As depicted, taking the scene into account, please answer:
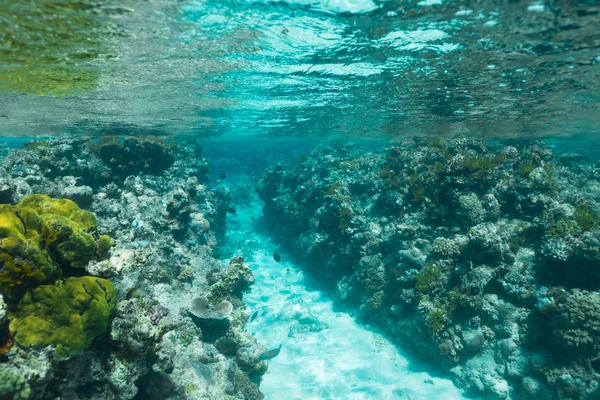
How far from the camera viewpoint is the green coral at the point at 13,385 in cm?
336

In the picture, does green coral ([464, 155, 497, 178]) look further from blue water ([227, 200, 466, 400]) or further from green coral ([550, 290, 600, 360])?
blue water ([227, 200, 466, 400])

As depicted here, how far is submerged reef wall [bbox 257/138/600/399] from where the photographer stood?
8469 mm

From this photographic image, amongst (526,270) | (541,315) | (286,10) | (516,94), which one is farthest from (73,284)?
(516,94)

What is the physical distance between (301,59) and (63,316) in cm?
1057

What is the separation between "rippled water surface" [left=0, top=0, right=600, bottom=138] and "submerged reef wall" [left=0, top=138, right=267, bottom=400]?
3961 millimetres

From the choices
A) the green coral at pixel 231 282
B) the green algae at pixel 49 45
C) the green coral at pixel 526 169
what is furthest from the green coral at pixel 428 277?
the green algae at pixel 49 45

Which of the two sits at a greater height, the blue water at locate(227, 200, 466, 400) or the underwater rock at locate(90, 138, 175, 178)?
the underwater rock at locate(90, 138, 175, 178)

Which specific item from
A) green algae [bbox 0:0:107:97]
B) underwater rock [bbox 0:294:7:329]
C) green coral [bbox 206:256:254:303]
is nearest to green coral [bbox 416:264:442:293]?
green coral [bbox 206:256:254:303]

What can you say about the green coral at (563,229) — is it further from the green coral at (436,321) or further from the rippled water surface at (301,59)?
the rippled water surface at (301,59)

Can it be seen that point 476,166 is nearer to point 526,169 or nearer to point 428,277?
point 526,169

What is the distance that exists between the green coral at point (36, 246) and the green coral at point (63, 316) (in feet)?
0.70

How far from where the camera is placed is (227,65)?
12.1 metres

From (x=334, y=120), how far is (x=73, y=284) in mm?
23501

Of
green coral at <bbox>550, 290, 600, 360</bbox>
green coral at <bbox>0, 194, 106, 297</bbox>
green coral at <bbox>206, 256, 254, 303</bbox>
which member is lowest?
green coral at <bbox>206, 256, 254, 303</bbox>
